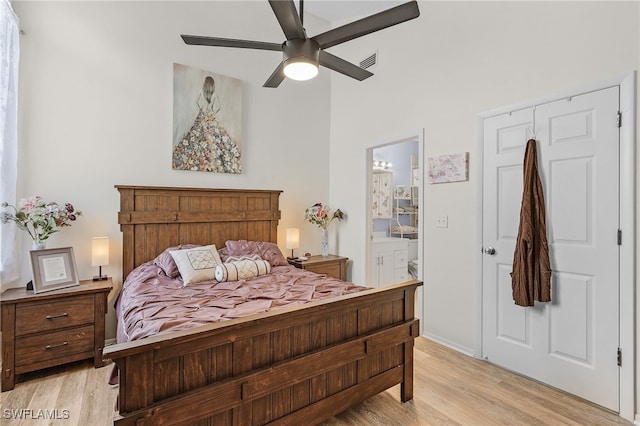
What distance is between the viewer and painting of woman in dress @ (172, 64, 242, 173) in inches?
131

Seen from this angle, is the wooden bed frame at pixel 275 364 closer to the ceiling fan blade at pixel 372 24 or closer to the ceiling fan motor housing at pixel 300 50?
the ceiling fan motor housing at pixel 300 50

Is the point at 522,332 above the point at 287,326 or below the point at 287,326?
below

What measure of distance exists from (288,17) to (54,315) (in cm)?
273

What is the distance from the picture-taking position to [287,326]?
1632 millimetres

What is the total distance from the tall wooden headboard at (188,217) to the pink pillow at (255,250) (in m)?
0.21

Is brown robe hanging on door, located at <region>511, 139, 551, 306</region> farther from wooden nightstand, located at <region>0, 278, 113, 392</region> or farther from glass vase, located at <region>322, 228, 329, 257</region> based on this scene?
wooden nightstand, located at <region>0, 278, 113, 392</region>

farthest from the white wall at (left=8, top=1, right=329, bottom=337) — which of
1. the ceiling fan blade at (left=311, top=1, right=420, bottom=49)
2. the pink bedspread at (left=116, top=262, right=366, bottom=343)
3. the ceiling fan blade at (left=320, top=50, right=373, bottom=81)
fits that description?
the ceiling fan blade at (left=311, top=1, right=420, bottom=49)

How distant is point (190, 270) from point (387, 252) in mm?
2798

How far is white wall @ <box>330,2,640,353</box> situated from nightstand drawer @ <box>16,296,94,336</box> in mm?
2963

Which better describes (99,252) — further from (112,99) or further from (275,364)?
(275,364)

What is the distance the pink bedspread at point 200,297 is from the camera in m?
1.73

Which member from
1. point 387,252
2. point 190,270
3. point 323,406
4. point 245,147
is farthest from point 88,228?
point 387,252

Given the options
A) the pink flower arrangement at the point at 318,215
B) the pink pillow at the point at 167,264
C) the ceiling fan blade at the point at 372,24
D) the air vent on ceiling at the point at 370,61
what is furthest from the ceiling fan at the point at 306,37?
the pink flower arrangement at the point at 318,215

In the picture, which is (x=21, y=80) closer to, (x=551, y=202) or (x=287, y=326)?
(x=287, y=326)
